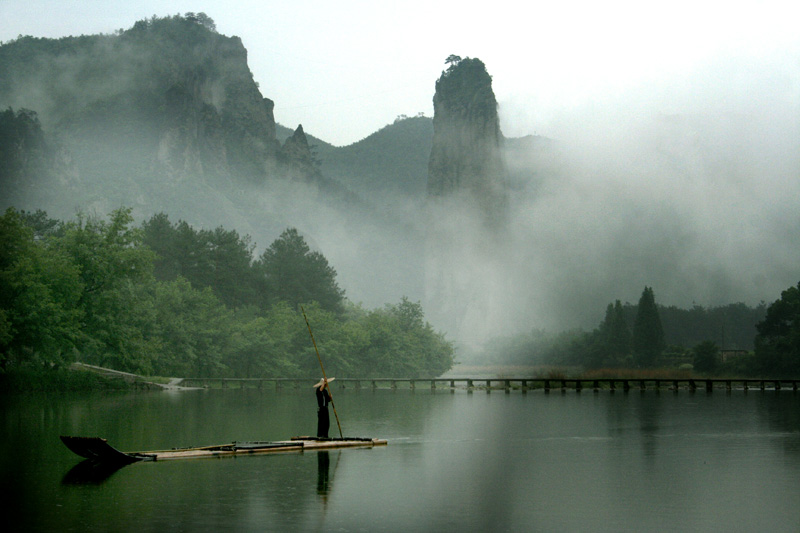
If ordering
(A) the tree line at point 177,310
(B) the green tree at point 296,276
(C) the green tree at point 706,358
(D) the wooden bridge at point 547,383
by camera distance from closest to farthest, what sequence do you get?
1. (A) the tree line at point 177,310
2. (D) the wooden bridge at point 547,383
3. (C) the green tree at point 706,358
4. (B) the green tree at point 296,276

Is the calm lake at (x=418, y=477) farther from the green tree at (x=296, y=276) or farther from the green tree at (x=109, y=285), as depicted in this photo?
the green tree at (x=296, y=276)

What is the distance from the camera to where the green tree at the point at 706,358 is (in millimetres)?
104688

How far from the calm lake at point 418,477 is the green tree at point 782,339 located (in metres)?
58.9

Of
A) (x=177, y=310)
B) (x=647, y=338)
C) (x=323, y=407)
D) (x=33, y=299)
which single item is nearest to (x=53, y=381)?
(x=33, y=299)

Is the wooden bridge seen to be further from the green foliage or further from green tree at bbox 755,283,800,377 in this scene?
the green foliage

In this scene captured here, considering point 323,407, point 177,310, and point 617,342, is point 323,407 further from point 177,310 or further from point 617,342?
point 617,342

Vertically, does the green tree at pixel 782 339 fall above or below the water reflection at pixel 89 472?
above

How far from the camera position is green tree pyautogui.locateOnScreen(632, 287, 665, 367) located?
121062 mm

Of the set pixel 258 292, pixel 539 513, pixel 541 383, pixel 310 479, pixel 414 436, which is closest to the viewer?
pixel 539 513

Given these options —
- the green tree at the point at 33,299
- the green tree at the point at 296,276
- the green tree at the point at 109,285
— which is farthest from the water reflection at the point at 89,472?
the green tree at the point at 296,276

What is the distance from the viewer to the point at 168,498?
19078mm

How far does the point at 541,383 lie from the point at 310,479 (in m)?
72.2

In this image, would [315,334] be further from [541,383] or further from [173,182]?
[173,182]

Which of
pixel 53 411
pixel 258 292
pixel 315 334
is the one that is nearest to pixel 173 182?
pixel 258 292
